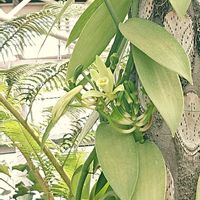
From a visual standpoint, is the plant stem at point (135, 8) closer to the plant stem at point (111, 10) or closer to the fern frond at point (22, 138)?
the plant stem at point (111, 10)

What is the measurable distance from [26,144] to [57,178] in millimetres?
135

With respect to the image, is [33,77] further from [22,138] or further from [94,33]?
[94,33]

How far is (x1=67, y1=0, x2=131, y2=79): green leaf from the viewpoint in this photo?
18.9 inches

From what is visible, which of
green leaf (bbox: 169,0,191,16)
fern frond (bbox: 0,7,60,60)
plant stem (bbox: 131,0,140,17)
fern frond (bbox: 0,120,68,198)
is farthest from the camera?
fern frond (bbox: 0,7,60,60)

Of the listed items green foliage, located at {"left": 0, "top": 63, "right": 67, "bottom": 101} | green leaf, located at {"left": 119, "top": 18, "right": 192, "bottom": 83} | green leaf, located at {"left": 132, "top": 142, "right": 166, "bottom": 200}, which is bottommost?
green foliage, located at {"left": 0, "top": 63, "right": 67, "bottom": 101}

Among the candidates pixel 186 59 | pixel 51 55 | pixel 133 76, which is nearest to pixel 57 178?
pixel 133 76

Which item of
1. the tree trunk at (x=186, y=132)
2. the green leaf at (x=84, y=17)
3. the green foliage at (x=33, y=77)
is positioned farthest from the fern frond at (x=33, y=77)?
the tree trunk at (x=186, y=132)

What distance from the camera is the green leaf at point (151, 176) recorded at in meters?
0.40

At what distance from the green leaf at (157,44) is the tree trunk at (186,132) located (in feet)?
0.11

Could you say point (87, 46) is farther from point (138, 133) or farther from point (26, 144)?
point (26, 144)

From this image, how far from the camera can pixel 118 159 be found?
0.41 meters

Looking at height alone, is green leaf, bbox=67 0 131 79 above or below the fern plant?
above

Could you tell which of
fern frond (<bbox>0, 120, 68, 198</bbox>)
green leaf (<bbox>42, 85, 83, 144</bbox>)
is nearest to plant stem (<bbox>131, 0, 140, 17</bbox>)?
green leaf (<bbox>42, 85, 83, 144</bbox>)

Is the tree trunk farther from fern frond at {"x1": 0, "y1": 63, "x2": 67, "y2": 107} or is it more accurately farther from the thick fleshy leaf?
fern frond at {"x1": 0, "y1": 63, "x2": 67, "y2": 107}
